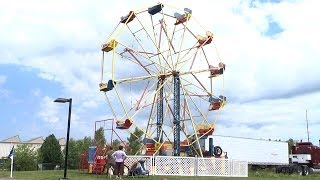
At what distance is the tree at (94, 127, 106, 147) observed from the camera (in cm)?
3174

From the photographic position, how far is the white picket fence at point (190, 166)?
29.5 m

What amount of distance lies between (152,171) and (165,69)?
456 inches

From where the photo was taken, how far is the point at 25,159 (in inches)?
3406

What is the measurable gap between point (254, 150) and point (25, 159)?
4427 centimetres

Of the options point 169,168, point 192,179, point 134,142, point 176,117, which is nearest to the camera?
point 192,179

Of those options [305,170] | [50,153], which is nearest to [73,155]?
[50,153]

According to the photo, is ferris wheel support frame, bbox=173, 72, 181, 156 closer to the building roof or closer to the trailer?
the trailer

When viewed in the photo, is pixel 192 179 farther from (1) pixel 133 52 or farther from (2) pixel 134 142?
(2) pixel 134 142

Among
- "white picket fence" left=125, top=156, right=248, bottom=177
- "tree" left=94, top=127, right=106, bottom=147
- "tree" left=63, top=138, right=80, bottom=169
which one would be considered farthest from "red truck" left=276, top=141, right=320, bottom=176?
"tree" left=63, top=138, right=80, bottom=169

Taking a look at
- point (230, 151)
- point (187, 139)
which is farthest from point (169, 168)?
point (230, 151)

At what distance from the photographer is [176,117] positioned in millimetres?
37656

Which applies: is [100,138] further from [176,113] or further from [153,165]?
[176,113]

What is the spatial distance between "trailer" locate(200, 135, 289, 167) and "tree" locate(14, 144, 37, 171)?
121ft

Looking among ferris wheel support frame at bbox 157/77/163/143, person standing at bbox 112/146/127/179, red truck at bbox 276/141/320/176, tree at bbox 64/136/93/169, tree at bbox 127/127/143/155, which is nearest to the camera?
person standing at bbox 112/146/127/179
